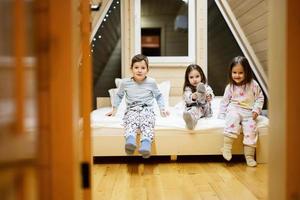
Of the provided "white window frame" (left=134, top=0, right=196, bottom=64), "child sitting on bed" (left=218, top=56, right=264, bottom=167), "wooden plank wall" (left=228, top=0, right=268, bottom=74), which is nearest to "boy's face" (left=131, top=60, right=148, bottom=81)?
"child sitting on bed" (left=218, top=56, right=264, bottom=167)

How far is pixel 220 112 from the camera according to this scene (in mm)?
2904

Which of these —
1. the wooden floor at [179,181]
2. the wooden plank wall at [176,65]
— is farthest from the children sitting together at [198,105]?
the wooden plank wall at [176,65]

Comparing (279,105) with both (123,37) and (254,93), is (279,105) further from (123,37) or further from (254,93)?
(123,37)

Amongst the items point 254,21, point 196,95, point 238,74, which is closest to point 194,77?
point 196,95

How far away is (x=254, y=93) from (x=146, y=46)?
5.47ft

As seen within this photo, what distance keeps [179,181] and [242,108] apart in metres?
0.86

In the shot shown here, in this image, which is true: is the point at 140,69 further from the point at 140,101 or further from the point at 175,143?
the point at 175,143

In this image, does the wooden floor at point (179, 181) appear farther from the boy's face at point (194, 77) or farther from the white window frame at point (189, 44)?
the white window frame at point (189, 44)

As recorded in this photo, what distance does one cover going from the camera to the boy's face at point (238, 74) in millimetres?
2741

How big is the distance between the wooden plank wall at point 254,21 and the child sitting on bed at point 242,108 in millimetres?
469

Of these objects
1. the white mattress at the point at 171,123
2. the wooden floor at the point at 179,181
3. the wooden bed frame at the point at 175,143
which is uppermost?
the white mattress at the point at 171,123

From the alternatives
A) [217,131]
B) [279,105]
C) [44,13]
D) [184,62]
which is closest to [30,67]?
[44,13]

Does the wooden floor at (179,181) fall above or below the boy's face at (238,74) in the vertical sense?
below

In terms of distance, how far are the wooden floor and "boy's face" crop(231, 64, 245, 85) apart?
0.62 m
